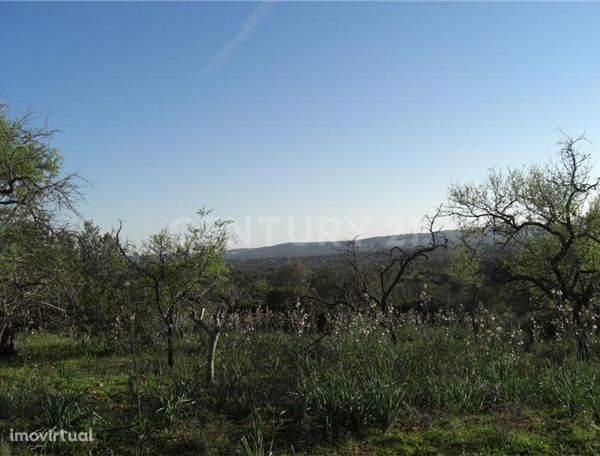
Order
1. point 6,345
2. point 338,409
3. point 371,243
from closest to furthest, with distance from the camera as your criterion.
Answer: point 338,409, point 6,345, point 371,243

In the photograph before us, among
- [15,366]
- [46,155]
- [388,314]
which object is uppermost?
[46,155]

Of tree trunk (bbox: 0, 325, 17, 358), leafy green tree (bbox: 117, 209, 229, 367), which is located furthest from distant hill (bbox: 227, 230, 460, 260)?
tree trunk (bbox: 0, 325, 17, 358)

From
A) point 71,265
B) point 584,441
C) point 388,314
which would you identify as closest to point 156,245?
point 71,265

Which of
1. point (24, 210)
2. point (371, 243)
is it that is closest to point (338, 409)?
point (24, 210)

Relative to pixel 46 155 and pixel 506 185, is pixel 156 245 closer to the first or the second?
pixel 46 155

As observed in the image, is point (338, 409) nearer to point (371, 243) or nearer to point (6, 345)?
point (6, 345)

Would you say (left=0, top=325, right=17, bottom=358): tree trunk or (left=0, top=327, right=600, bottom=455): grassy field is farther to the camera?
(left=0, top=325, right=17, bottom=358): tree trunk

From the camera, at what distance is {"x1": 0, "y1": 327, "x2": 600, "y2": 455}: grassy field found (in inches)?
214

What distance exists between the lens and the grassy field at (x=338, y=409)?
5441 mm

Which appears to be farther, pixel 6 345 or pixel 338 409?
pixel 6 345

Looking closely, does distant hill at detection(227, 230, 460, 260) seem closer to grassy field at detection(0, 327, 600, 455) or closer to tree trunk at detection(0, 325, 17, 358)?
grassy field at detection(0, 327, 600, 455)

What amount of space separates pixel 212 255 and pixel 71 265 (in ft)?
16.9

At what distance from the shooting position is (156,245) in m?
13.1

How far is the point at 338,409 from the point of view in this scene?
592cm
